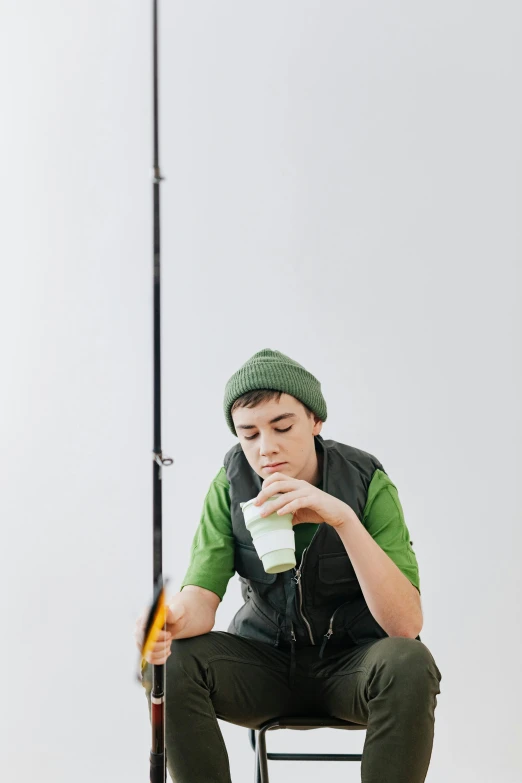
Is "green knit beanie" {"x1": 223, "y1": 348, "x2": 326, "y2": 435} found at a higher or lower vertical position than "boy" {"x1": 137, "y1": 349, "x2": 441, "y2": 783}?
higher

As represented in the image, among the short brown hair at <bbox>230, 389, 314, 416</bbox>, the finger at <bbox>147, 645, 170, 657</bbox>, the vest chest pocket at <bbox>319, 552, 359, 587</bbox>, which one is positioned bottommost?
the finger at <bbox>147, 645, 170, 657</bbox>

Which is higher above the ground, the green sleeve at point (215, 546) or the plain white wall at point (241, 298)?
the plain white wall at point (241, 298)

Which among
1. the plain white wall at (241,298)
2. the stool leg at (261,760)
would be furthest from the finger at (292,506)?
the plain white wall at (241,298)

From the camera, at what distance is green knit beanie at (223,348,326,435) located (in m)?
1.45

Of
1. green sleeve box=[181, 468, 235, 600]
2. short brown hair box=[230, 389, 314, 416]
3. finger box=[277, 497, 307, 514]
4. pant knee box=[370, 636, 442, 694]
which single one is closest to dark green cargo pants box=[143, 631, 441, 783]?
pant knee box=[370, 636, 442, 694]

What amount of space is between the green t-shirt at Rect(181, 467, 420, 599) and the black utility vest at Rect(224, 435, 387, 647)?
0.02m

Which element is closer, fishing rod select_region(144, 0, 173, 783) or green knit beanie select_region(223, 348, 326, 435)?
fishing rod select_region(144, 0, 173, 783)

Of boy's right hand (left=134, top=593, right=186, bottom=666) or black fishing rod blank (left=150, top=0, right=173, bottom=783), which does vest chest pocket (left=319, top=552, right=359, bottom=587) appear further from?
black fishing rod blank (left=150, top=0, right=173, bottom=783)

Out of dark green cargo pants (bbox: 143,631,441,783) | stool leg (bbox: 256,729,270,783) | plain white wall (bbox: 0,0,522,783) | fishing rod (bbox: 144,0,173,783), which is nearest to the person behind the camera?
fishing rod (bbox: 144,0,173,783)

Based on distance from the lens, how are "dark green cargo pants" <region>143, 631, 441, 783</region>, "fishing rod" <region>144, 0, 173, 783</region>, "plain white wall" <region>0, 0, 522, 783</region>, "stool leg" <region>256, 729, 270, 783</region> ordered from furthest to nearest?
"plain white wall" <region>0, 0, 522, 783</region> → "stool leg" <region>256, 729, 270, 783</region> → "dark green cargo pants" <region>143, 631, 441, 783</region> → "fishing rod" <region>144, 0, 173, 783</region>

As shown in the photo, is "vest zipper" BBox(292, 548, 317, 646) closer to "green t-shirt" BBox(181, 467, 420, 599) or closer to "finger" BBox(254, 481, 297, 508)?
"green t-shirt" BBox(181, 467, 420, 599)

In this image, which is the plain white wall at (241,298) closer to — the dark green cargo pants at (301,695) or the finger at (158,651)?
the dark green cargo pants at (301,695)

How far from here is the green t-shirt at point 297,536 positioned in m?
1.44

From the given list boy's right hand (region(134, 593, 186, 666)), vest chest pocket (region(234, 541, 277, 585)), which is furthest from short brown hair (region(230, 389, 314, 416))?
boy's right hand (region(134, 593, 186, 666))
